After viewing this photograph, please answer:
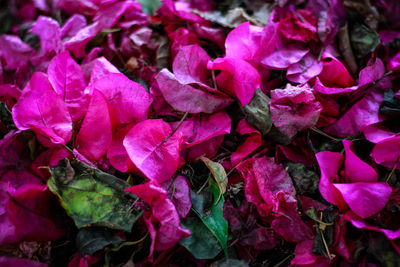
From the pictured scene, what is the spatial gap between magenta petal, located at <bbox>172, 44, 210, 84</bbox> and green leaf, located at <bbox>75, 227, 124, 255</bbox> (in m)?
0.21

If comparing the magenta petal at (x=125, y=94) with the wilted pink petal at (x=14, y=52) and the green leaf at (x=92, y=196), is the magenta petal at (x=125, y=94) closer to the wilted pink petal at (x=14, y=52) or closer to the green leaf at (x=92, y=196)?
the green leaf at (x=92, y=196)

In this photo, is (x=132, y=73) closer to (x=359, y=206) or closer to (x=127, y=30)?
(x=127, y=30)

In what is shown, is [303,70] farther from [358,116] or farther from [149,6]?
[149,6]

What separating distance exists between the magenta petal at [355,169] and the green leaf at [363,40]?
0.55 feet

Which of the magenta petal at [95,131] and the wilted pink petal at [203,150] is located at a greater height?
the magenta petal at [95,131]

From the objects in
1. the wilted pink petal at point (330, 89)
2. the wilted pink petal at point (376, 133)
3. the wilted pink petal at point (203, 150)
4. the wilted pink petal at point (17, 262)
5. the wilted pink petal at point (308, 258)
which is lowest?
the wilted pink petal at point (17, 262)

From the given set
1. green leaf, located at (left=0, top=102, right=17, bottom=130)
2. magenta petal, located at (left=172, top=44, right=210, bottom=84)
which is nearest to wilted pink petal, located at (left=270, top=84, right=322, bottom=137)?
magenta petal, located at (left=172, top=44, right=210, bottom=84)

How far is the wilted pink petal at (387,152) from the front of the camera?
0.40m

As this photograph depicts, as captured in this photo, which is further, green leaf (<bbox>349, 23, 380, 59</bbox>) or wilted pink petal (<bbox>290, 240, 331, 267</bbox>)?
green leaf (<bbox>349, 23, 380, 59</bbox>)

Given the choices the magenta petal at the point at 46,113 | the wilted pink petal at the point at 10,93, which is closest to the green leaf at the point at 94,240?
the magenta petal at the point at 46,113

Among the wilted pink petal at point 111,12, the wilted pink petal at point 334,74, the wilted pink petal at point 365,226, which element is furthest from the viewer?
the wilted pink petal at point 111,12

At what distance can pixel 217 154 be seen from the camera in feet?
1.50

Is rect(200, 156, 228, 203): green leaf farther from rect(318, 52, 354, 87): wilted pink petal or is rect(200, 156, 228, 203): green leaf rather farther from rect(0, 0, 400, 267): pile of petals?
rect(318, 52, 354, 87): wilted pink petal

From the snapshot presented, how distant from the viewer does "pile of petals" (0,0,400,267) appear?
38 cm
